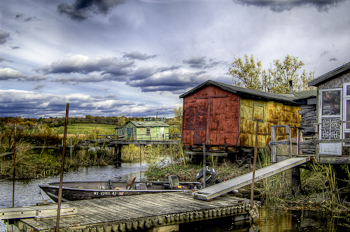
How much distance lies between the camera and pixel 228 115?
19.7 meters

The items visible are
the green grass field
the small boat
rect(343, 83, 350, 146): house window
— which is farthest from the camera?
the green grass field

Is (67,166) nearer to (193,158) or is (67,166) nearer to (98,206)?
(193,158)

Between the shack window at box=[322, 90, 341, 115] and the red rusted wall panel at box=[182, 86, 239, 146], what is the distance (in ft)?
24.2

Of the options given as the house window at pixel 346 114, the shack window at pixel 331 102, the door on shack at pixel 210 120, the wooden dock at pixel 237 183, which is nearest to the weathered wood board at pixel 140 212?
the wooden dock at pixel 237 183

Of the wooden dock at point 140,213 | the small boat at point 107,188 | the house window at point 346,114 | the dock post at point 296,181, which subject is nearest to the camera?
the wooden dock at point 140,213

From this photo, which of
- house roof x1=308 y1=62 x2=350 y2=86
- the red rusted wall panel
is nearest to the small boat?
house roof x1=308 y1=62 x2=350 y2=86

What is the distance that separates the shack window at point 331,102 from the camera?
11.9 metres

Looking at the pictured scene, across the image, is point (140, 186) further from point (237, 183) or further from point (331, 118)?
point (331, 118)

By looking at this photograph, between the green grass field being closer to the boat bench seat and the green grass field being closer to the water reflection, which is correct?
the boat bench seat

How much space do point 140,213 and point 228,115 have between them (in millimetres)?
12512

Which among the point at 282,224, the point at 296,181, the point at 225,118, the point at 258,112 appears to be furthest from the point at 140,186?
the point at 258,112

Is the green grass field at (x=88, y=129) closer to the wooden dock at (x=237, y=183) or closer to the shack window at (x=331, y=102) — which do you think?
the wooden dock at (x=237, y=183)

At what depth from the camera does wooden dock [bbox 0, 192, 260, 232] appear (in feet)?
23.5

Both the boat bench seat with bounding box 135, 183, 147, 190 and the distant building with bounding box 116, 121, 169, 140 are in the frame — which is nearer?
the boat bench seat with bounding box 135, 183, 147, 190
